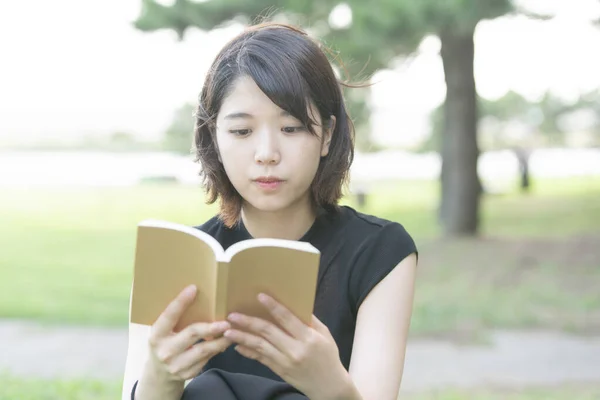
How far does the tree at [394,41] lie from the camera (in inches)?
259

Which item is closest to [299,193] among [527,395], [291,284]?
[291,284]

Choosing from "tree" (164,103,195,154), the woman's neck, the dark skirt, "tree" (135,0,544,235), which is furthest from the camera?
"tree" (164,103,195,154)

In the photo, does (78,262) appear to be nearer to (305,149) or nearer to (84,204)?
(84,204)

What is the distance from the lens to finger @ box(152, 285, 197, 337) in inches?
53.9

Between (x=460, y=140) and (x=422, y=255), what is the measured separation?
135 cm

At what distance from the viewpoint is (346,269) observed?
1771 millimetres

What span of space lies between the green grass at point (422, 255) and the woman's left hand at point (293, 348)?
454 centimetres

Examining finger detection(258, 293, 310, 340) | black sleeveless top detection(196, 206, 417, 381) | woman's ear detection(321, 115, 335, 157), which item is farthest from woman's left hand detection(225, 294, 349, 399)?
woman's ear detection(321, 115, 335, 157)

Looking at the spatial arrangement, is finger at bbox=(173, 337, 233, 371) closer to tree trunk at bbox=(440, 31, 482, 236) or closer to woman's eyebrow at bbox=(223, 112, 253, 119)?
woman's eyebrow at bbox=(223, 112, 253, 119)

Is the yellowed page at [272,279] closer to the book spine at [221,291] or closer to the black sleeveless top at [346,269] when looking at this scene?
the book spine at [221,291]

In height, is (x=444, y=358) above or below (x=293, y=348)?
below

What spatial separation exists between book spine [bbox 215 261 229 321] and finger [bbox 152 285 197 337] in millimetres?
51

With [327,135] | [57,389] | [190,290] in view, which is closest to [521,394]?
[57,389]

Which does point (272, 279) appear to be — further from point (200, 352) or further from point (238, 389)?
point (238, 389)
